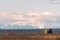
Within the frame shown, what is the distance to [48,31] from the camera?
89875mm

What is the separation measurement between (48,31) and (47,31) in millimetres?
411

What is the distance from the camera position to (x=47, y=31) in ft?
295
